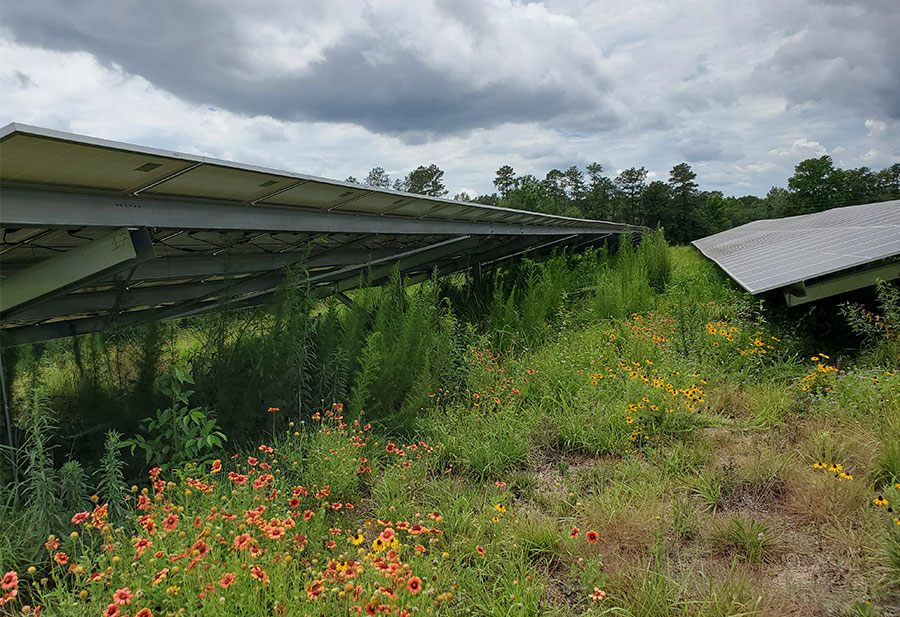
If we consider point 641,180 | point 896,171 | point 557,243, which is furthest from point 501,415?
point 896,171

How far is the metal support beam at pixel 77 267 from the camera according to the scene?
2.66m

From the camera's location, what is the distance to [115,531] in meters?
2.23

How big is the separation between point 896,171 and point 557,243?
58.7m

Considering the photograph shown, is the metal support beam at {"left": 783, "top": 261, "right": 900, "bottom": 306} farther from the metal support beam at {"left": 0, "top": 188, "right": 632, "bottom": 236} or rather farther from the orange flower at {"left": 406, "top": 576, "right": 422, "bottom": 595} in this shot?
the orange flower at {"left": 406, "top": 576, "right": 422, "bottom": 595}

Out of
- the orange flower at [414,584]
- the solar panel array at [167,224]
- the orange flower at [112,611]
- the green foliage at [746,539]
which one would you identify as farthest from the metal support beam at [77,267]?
the green foliage at [746,539]

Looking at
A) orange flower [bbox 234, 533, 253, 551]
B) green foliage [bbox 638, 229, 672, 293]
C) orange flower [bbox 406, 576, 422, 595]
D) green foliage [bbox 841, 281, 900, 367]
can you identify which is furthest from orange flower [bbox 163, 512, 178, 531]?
green foliage [bbox 638, 229, 672, 293]

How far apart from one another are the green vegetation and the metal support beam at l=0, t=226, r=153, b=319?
537mm

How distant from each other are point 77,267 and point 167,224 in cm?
57

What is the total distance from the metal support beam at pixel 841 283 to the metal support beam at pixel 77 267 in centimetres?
564

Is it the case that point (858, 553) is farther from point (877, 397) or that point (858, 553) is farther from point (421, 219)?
point (421, 219)

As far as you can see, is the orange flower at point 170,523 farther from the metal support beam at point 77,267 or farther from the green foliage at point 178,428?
the metal support beam at point 77,267

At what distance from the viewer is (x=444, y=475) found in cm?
344

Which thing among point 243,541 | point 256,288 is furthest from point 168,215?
point 256,288

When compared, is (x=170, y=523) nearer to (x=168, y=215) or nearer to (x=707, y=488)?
(x=168, y=215)
